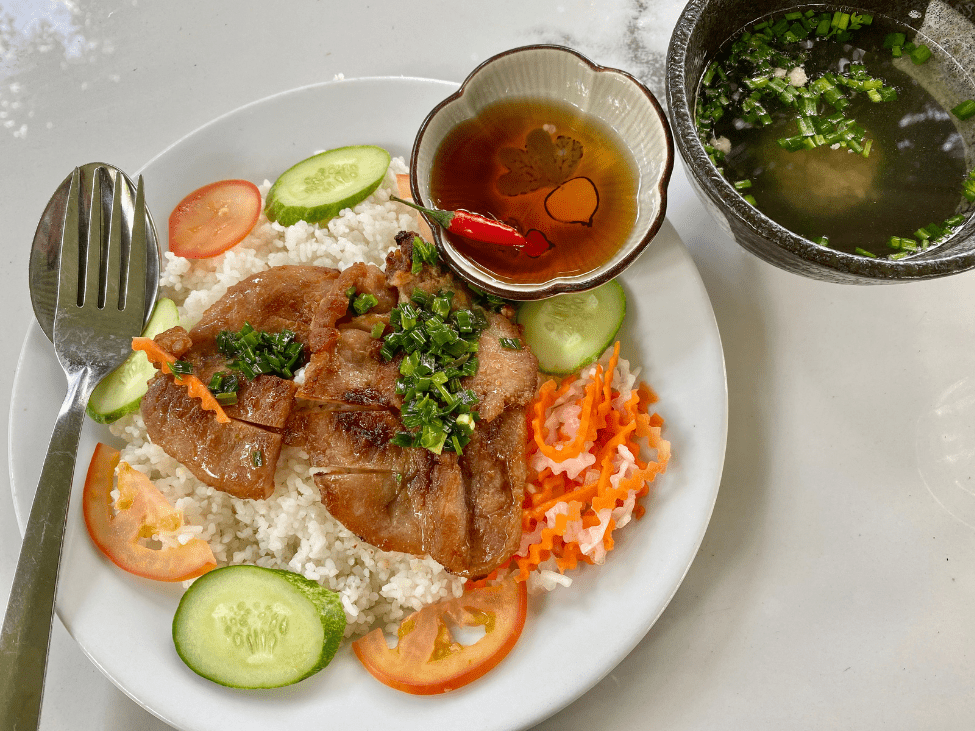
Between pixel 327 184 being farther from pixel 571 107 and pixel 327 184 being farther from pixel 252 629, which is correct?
pixel 252 629

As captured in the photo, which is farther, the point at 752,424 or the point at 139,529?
the point at 752,424

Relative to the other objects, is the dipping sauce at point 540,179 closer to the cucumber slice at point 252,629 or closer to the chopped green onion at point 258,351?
the chopped green onion at point 258,351

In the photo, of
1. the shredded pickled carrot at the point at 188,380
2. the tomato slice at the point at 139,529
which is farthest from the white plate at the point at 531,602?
the shredded pickled carrot at the point at 188,380

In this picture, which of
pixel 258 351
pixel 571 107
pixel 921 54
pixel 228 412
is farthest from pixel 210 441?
pixel 921 54

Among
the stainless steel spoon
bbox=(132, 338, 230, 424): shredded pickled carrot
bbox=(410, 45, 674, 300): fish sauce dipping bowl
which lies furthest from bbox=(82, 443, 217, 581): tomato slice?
bbox=(410, 45, 674, 300): fish sauce dipping bowl

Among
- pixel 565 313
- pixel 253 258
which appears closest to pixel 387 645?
pixel 565 313

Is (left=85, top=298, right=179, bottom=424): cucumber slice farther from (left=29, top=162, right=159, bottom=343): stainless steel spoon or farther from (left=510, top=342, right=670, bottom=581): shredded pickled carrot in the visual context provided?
(left=510, top=342, right=670, bottom=581): shredded pickled carrot
